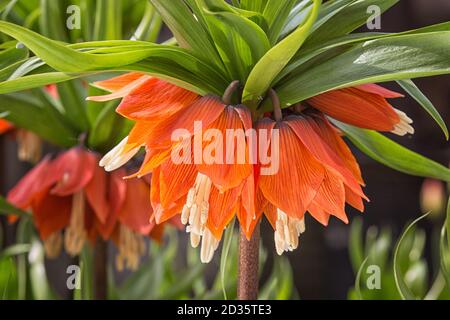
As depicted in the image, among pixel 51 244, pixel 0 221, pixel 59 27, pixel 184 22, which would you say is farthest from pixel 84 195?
pixel 0 221

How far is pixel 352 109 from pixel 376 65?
67 millimetres

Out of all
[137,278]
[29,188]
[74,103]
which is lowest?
[137,278]

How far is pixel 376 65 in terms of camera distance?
516mm

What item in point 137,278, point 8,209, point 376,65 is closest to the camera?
point 376,65

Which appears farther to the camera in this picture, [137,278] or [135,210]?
[137,278]

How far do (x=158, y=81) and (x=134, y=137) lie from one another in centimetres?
4

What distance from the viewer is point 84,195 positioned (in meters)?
0.89

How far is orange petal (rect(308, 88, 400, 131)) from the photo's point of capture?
58 centimetres

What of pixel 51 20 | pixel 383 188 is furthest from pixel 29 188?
pixel 383 188

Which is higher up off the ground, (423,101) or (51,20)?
(51,20)

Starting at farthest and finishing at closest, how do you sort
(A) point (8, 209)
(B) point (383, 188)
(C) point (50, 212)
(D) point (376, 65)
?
1. (B) point (383, 188)
2. (C) point (50, 212)
3. (A) point (8, 209)
4. (D) point (376, 65)

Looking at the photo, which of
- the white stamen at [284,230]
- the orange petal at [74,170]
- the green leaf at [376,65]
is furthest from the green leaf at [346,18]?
the orange petal at [74,170]

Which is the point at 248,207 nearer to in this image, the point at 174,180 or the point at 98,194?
the point at 174,180

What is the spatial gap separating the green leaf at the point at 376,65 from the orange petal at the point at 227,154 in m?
0.04
